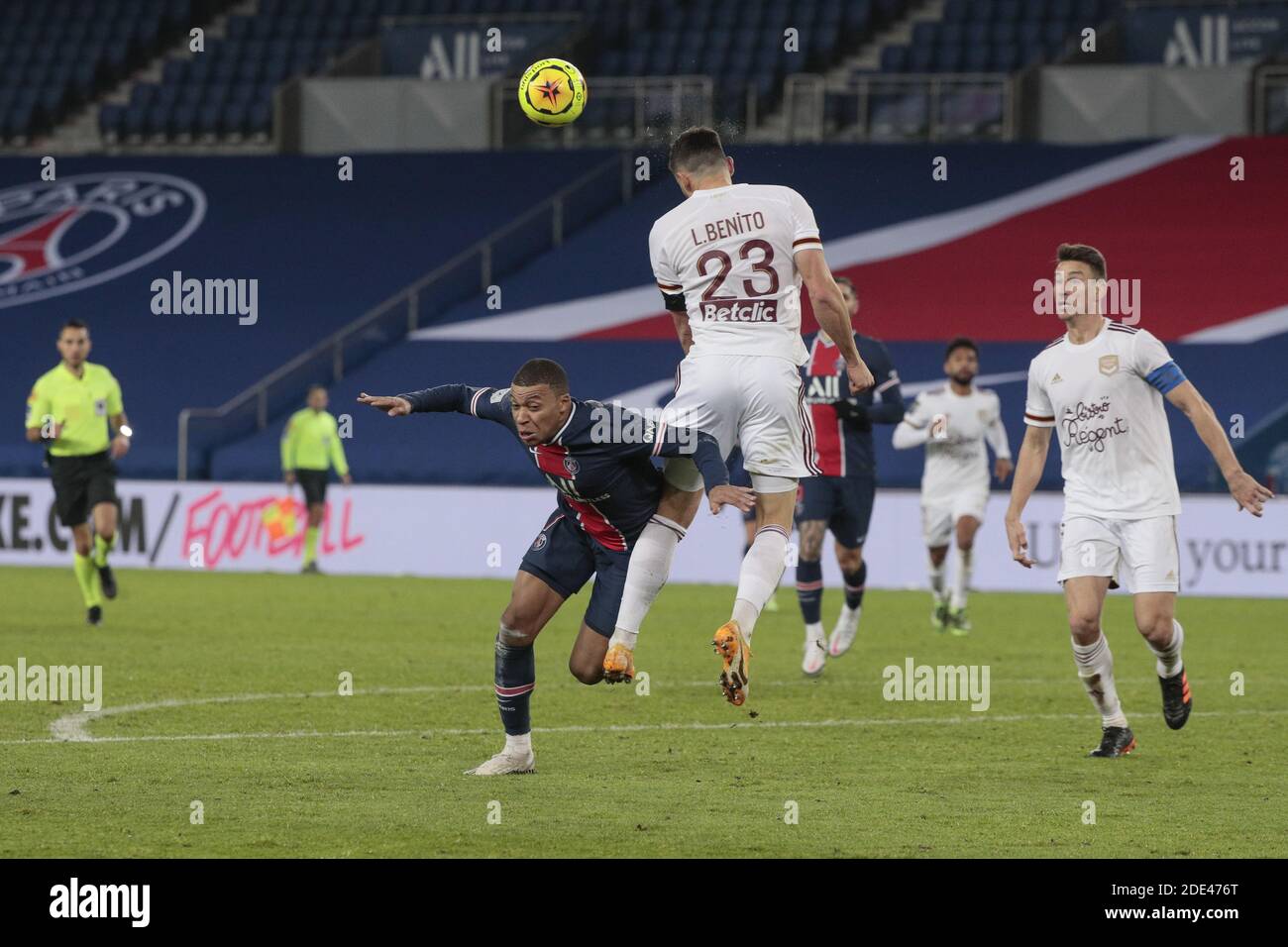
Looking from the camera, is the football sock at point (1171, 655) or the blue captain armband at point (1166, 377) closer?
the blue captain armband at point (1166, 377)

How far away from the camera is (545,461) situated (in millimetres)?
8922

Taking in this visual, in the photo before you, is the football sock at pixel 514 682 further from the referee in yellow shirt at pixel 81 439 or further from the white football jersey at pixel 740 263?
the referee in yellow shirt at pixel 81 439

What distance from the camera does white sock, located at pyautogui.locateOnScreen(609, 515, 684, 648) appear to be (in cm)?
881

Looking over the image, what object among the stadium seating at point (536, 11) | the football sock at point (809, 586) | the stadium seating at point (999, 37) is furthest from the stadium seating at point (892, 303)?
the football sock at point (809, 586)

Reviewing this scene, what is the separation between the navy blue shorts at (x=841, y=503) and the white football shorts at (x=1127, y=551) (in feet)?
14.2

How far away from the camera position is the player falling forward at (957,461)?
18000 millimetres

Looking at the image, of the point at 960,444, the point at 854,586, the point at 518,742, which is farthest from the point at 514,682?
the point at 960,444

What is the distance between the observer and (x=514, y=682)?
359 inches

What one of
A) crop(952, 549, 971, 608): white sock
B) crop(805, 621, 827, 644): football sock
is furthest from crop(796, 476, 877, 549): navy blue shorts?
crop(952, 549, 971, 608): white sock

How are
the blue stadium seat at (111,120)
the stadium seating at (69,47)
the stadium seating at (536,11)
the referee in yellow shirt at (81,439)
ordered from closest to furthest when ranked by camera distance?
1. the referee in yellow shirt at (81,439)
2. the stadium seating at (536,11)
3. the blue stadium seat at (111,120)
4. the stadium seating at (69,47)
